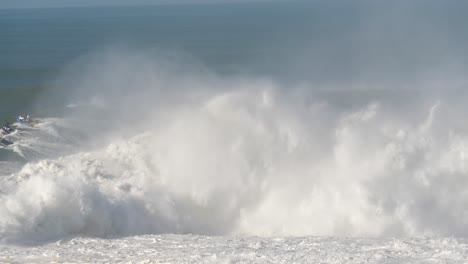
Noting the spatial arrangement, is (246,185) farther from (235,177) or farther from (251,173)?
(251,173)

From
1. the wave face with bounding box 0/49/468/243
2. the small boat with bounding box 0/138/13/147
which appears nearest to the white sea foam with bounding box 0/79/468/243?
the wave face with bounding box 0/49/468/243

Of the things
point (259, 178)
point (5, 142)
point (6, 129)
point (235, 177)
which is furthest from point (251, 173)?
point (6, 129)

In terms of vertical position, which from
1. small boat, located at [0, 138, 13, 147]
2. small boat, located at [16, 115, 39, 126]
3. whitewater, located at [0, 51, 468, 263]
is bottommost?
whitewater, located at [0, 51, 468, 263]

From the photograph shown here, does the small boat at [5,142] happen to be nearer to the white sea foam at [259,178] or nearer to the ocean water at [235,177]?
the ocean water at [235,177]

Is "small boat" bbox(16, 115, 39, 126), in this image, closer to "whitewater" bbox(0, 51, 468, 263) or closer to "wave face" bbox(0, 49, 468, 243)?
"whitewater" bbox(0, 51, 468, 263)

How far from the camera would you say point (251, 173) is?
22109mm

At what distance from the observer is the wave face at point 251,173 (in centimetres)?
1814

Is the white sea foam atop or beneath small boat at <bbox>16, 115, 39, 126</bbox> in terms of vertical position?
beneath

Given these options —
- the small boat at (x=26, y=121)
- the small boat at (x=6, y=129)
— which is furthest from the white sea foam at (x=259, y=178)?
the small boat at (x=26, y=121)

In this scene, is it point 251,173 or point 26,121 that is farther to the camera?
point 26,121

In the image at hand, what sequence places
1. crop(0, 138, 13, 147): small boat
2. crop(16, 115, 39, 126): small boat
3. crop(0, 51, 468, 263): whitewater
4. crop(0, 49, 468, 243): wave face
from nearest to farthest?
crop(0, 51, 468, 263): whitewater, crop(0, 49, 468, 243): wave face, crop(0, 138, 13, 147): small boat, crop(16, 115, 39, 126): small boat

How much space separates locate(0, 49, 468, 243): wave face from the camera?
18141 millimetres

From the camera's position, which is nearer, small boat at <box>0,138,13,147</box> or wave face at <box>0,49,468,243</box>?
wave face at <box>0,49,468,243</box>

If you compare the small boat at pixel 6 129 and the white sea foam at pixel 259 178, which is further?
the small boat at pixel 6 129
